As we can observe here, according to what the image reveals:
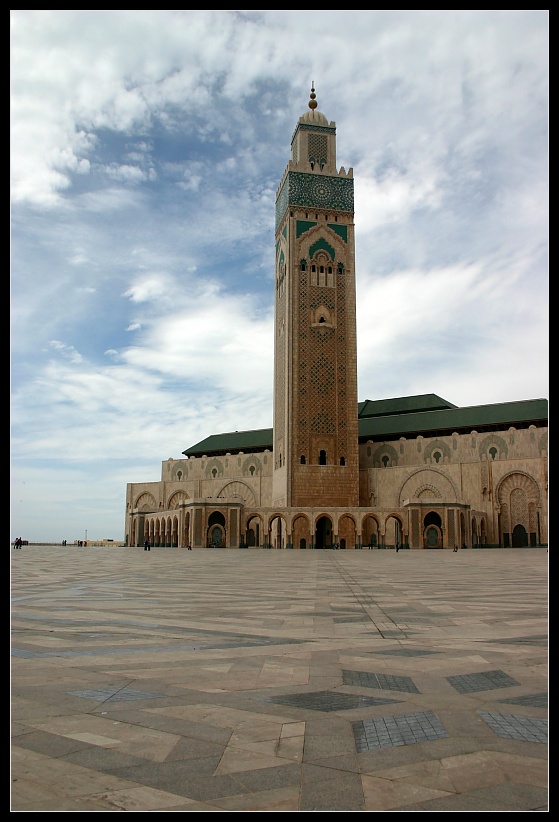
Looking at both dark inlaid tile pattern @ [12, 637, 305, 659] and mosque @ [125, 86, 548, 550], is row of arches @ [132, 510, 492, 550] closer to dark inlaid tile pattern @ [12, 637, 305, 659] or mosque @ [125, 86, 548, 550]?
mosque @ [125, 86, 548, 550]

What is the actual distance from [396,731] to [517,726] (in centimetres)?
63

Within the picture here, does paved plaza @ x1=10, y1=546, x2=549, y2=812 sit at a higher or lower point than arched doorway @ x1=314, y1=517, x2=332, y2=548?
higher

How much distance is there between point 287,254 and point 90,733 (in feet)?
171

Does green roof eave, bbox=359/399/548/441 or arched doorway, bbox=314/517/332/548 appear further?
green roof eave, bbox=359/399/548/441

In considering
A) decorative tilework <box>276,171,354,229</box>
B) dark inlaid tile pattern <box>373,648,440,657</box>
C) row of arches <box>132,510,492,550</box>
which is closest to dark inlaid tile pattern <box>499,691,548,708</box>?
dark inlaid tile pattern <box>373,648,440,657</box>

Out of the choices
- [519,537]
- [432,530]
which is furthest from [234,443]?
[519,537]

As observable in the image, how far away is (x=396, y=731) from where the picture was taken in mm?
3369

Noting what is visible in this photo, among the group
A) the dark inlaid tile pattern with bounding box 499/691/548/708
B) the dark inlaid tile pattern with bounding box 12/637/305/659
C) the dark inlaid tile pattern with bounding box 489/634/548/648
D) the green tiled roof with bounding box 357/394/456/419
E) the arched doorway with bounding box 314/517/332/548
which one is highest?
the green tiled roof with bounding box 357/394/456/419

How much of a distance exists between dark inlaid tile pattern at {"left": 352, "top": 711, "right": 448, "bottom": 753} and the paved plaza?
0.05ft

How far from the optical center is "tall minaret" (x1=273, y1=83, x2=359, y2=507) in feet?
165

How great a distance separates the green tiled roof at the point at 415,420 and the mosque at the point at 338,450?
14 centimetres

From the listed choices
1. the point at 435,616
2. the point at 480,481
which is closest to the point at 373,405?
the point at 480,481

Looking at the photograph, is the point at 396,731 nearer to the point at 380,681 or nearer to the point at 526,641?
the point at 380,681
